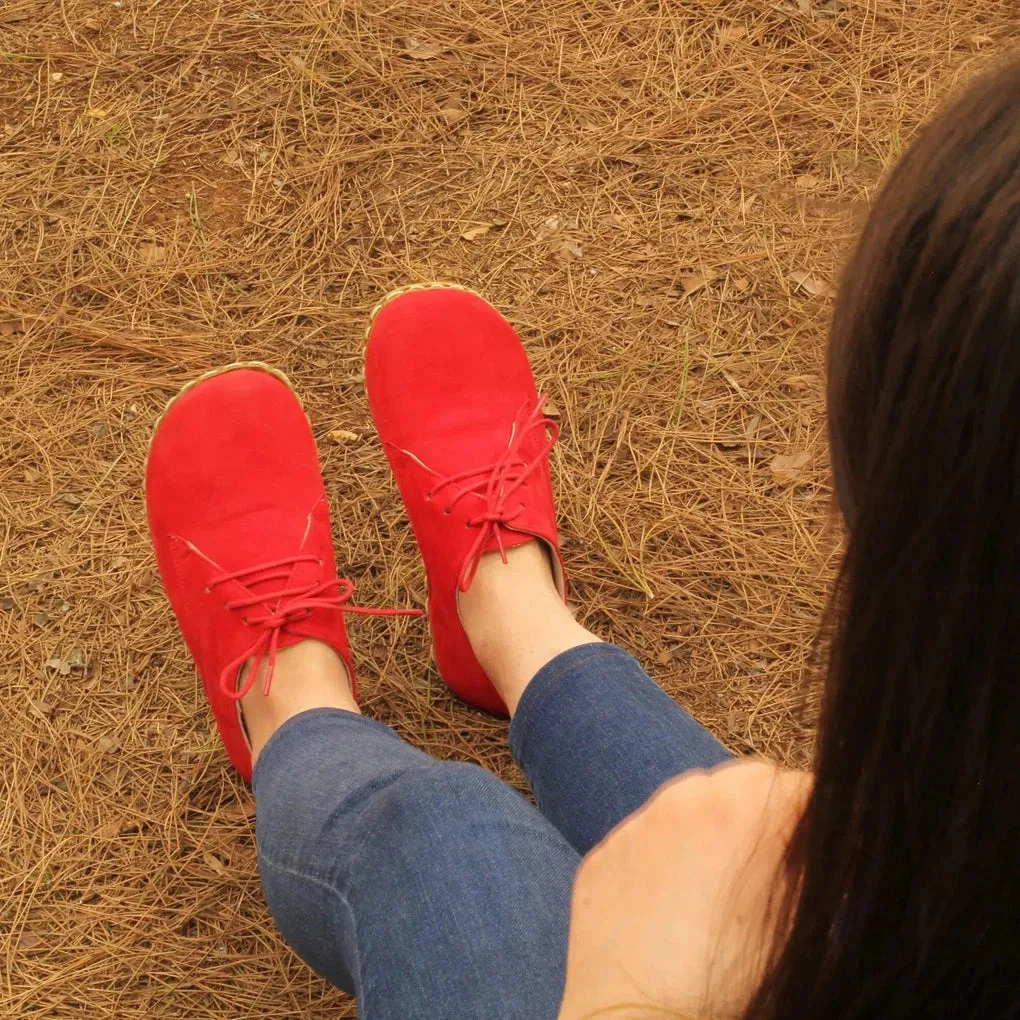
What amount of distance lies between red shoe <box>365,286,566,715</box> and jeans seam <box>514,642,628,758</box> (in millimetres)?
205

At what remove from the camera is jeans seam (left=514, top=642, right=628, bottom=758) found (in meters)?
1.26

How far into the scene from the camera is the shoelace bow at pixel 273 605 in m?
1.41

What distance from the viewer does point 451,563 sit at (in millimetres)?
1481

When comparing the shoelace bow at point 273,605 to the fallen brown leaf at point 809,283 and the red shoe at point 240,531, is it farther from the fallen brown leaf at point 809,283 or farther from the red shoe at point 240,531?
the fallen brown leaf at point 809,283

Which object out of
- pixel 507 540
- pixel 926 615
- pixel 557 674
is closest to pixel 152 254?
pixel 507 540

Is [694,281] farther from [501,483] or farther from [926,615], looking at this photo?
[926,615]

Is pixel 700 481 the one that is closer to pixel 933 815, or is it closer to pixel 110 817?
pixel 110 817

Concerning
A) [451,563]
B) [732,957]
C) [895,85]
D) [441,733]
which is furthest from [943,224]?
[895,85]

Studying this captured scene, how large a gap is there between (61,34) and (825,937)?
211 centimetres

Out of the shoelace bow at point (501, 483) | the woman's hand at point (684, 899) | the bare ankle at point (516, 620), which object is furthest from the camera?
the shoelace bow at point (501, 483)

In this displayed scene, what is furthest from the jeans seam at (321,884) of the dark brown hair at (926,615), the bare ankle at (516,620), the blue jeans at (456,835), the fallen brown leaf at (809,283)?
the fallen brown leaf at (809,283)

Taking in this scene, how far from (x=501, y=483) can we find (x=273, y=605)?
391 millimetres

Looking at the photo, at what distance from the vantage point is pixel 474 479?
155 cm

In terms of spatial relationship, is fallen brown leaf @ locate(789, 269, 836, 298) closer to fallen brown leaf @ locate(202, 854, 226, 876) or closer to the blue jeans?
the blue jeans
